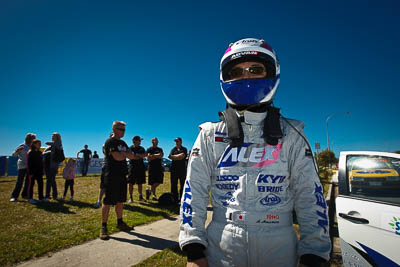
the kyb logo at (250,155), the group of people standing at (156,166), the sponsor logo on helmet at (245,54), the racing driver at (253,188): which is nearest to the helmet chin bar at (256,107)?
the racing driver at (253,188)

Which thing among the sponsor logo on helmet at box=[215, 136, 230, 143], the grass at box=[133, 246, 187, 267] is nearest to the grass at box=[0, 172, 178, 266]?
the grass at box=[133, 246, 187, 267]

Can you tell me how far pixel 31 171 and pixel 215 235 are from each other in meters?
7.19

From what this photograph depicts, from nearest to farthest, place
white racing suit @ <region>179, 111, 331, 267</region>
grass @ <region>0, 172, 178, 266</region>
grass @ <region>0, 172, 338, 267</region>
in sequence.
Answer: white racing suit @ <region>179, 111, 331, 267</region> → grass @ <region>0, 172, 338, 267</region> → grass @ <region>0, 172, 178, 266</region>

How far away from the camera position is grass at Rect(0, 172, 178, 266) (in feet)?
10.6

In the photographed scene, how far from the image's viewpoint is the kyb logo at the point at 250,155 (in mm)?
1226

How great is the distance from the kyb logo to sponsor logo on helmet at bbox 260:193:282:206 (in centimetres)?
19

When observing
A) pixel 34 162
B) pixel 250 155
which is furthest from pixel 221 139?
pixel 34 162

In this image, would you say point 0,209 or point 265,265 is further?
point 0,209

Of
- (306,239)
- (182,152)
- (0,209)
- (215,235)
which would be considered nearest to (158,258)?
(215,235)

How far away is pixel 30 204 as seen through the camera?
19.2 ft

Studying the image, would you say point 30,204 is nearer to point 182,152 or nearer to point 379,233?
point 182,152

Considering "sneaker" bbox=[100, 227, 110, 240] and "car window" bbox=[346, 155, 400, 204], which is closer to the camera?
"car window" bbox=[346, 155, 400, 204]

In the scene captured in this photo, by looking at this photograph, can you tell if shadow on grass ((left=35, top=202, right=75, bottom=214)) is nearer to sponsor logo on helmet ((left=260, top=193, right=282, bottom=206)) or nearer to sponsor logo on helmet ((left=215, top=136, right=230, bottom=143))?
sponsor logo on helmet ((left=215, top=136, right=230, bottom=143))

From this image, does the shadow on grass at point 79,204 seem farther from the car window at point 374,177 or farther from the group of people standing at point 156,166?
the car window at point 374,177
